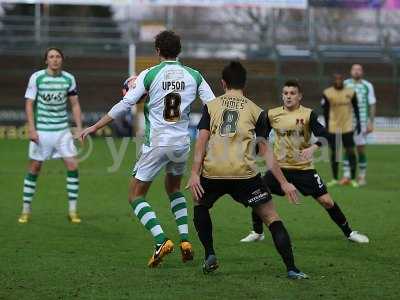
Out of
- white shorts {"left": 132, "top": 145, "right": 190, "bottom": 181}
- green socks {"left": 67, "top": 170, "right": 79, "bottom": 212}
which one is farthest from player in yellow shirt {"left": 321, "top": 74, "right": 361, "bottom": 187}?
white shorts {"left": 132, "top": 145, "right": 190, "bottom": 181}

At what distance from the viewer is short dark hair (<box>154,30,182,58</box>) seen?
8.51 metres

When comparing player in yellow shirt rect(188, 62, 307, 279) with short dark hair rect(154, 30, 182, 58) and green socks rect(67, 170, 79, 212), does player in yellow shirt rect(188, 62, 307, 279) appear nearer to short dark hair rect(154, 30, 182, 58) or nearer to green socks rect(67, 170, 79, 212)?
short dark hair rect(154, 30, 182, 58)

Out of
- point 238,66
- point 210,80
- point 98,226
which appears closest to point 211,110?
point 238,66

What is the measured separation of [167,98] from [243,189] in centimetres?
124

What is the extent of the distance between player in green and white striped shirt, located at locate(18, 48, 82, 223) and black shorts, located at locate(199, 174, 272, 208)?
404 centimetres

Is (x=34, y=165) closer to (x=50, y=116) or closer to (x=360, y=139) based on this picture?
(x=50, y=116)

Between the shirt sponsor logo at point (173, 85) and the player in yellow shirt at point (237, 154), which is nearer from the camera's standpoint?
the player in yellow shirt at point (237, 154)

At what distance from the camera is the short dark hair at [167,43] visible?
27.9 feet

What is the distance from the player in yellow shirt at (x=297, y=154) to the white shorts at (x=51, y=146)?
297 cm

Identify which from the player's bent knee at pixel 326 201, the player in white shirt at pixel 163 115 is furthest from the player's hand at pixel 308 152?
the player in white shirt at pixel 163 115

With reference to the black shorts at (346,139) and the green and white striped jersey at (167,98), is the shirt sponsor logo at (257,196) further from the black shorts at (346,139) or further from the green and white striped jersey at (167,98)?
the black shorts at (346,139)

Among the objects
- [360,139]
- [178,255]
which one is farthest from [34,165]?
[360,139]

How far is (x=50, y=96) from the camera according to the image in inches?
462

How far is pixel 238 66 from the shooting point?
7816 mm
